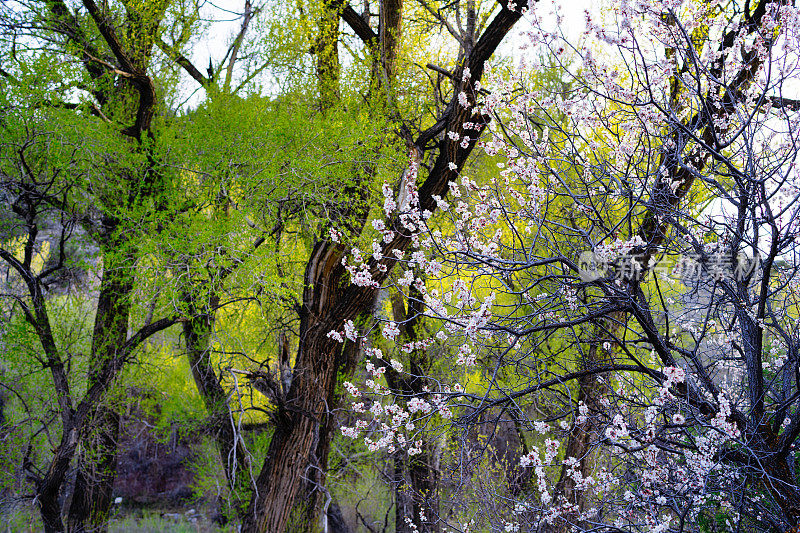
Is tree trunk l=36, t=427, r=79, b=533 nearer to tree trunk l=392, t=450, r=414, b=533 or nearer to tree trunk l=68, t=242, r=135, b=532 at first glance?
tree trunk l=68, t=242, r=135, b=532

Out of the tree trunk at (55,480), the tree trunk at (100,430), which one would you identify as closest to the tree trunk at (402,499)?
the tree trunk at (100,430)

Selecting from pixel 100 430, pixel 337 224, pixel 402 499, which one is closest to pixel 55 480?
pixel 100 430

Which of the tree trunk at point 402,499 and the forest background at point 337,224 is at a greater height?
the forest background at point 337,224

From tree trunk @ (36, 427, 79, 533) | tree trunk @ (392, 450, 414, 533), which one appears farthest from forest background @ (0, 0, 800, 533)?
tree trunk @ (392, 450, 414, 533)

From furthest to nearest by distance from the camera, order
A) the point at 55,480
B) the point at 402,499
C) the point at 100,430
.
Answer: the point at 402,499 < the point at 100,430 < the point at 55,480

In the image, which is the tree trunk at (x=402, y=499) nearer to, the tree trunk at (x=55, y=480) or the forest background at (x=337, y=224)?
the forest background at (x=337, y=224)

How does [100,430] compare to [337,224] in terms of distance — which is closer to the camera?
[337,224]

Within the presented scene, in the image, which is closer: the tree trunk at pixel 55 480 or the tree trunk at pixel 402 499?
the tree trunk at pixel 55 480

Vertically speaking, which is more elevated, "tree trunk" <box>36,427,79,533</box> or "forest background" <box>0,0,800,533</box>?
"forest background" <box>0,0,800,533</box>

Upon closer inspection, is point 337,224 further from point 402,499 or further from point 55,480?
point 402,499

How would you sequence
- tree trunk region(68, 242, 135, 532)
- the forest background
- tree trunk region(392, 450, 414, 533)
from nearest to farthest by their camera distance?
the forest background → tree trunk region(68, 242, 135, 532) → tree trunk region(392, 450, 414, 533)

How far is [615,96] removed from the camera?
3.44 meters

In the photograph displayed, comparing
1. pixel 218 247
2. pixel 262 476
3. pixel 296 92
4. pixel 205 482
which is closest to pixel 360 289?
pixel 218 247

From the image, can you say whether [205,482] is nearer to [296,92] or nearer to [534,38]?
[296,92]
